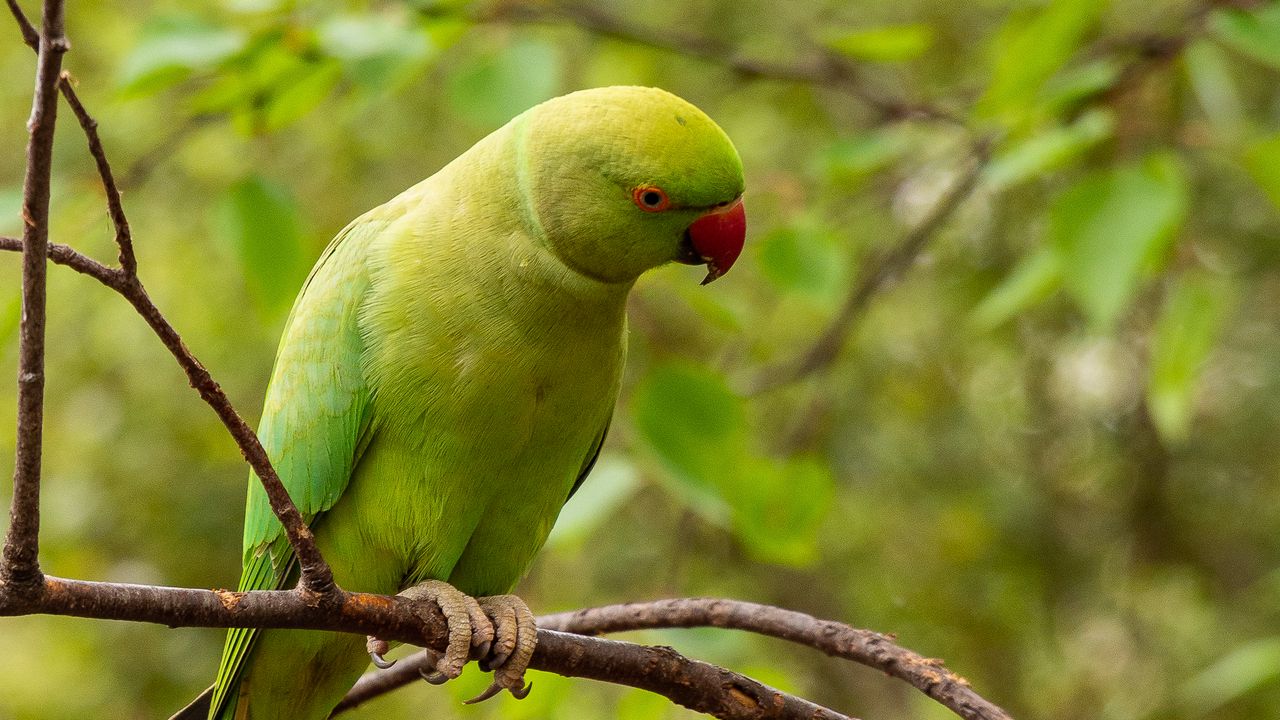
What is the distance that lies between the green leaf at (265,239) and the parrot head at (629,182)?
988 millimetres

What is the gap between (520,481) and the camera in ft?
8.00

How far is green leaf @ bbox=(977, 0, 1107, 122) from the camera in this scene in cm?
280

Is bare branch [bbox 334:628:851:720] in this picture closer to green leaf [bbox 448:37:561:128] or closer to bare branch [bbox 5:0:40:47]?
bare branch [bbox 5:0:40:47]

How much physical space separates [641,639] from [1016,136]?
1.86m

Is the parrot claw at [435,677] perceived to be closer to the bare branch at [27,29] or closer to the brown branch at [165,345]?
the brown branch at [165,345]

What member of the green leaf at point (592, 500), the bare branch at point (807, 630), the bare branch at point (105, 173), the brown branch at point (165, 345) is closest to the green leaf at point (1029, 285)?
the green leaf at point (592, 500)

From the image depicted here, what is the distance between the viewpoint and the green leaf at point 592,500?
2814 mm

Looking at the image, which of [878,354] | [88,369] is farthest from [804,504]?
[88,369]

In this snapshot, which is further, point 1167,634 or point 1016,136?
point 1167,634

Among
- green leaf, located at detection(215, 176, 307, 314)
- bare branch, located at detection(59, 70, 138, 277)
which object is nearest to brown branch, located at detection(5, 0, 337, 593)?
bare branch, located at detection(59, 70, 138, 277)

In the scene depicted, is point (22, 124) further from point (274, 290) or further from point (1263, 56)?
point (1263, 56)

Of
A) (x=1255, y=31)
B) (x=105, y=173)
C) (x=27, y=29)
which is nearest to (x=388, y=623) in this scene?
(x=105, y=173)

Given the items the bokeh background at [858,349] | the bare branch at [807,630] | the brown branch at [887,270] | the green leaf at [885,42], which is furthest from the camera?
the brown branch at [887,270]

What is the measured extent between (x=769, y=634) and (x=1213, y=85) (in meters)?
2.26
